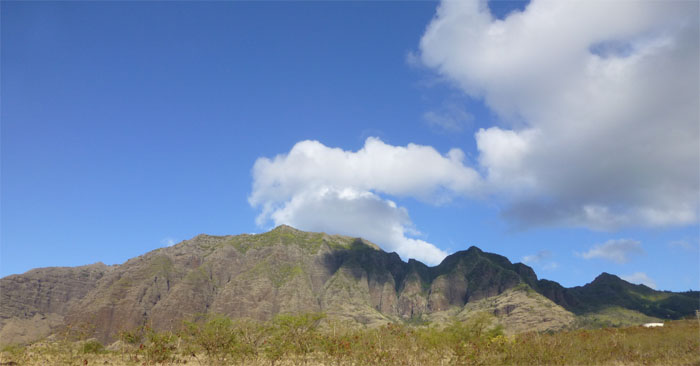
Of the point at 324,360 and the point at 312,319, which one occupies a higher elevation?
the point at 312,319

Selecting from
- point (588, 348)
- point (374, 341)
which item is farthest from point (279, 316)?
point (588, 348)

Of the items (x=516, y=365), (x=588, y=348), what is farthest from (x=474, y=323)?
(x=588, y=348)

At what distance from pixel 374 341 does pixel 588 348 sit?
65.9ft

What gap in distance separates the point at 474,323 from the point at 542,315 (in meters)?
175

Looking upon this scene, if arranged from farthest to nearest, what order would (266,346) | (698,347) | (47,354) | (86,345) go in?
1. (86,345)
2. (698,347)
3. (47,354)
4. (266,346)

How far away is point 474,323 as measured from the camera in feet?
128

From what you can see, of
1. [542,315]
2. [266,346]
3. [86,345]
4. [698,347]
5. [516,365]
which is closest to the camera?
[516,365]

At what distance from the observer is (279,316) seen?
42.5m

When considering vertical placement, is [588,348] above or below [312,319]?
below

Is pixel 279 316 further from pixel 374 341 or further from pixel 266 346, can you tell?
pixel 374 341

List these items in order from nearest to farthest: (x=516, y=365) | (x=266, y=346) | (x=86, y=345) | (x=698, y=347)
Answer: (x=516, y=365) → (x=266, y=346) → (x=698, y=347) → (x=86, y=345)

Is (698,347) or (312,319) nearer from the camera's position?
(312,319)

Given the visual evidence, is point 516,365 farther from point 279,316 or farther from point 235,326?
point 235,326

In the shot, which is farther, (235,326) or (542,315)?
(542,315)
